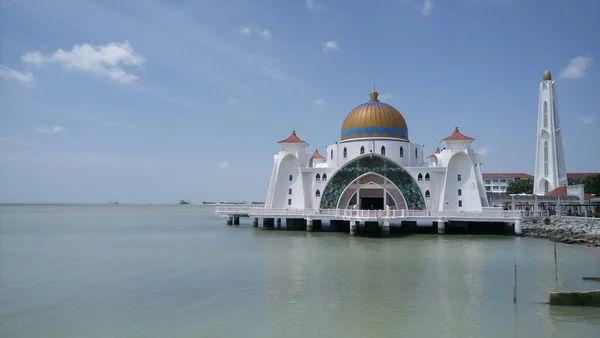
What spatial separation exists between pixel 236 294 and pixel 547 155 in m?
46.0

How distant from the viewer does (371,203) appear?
39.3 m

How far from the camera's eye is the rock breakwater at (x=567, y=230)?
27750mm

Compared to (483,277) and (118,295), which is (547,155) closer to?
(483,277)

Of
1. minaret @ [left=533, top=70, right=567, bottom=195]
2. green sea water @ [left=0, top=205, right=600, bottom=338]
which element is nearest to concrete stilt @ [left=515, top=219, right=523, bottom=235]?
green sea water @ [left=0, top=205, right=600, bottom=338]

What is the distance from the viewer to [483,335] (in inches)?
399

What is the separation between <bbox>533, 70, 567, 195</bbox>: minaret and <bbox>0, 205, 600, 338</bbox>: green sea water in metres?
26.8

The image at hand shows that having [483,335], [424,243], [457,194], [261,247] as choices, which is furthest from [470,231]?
[483,335]

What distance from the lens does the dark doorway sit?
128ft

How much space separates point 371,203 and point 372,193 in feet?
4.36

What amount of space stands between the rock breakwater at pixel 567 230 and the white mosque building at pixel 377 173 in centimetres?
390

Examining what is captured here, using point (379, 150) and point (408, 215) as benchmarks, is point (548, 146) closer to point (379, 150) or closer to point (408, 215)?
point (379, 150)

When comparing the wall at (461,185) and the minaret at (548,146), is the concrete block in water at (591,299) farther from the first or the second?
the minaret at (548,146)

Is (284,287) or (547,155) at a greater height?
(547,155)

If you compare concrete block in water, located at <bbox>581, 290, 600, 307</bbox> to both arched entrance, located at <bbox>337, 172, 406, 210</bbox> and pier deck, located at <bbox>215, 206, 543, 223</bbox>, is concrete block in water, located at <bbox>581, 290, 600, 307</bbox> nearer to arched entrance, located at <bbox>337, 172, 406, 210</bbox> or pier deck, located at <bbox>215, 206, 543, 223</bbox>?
pier deck, located at <bbox>215, 206, 543, 223</bbox>
